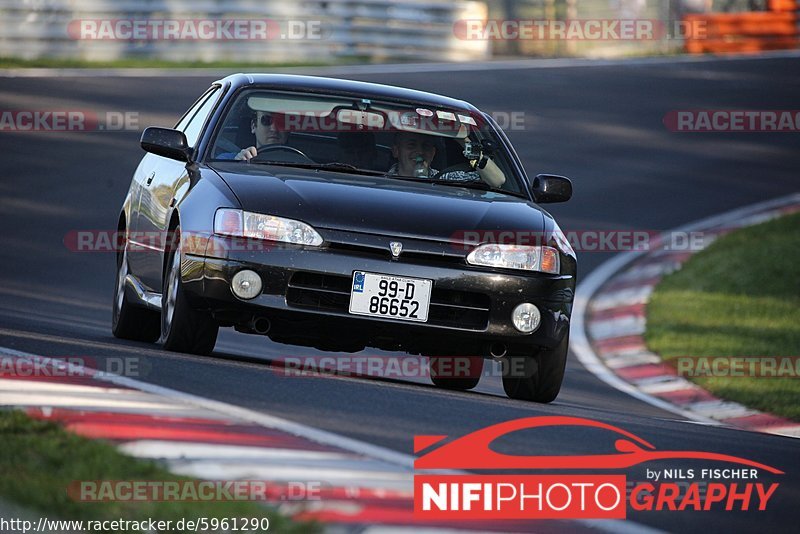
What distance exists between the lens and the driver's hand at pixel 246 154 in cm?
812

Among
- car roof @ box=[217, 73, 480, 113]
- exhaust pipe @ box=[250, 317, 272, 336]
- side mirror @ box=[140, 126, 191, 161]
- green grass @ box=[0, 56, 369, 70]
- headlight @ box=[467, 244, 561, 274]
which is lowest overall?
exhaust pipe @ box=[250, 317, 272, 336]

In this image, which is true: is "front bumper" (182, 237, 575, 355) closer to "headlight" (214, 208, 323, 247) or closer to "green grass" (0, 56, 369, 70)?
"headlight" (214, 208, 323, 247)

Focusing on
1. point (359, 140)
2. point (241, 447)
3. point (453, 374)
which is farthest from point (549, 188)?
point (241, 447)

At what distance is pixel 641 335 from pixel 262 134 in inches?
211

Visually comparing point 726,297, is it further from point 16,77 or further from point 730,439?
point 16,77

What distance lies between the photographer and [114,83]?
21.8 meters

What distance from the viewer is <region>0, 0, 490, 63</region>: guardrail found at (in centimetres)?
2390

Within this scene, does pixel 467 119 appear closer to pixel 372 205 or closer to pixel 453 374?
pixel 453 374

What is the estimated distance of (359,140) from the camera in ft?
27.5

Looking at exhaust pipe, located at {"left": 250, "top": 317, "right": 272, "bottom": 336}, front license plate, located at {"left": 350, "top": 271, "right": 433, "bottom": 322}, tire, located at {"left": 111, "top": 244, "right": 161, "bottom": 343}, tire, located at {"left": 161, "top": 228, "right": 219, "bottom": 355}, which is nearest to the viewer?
front license plate, located at {"left": 350, "top": 271, "right": 433, "bottom": 322}

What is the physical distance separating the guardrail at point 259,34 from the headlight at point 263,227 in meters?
17.4

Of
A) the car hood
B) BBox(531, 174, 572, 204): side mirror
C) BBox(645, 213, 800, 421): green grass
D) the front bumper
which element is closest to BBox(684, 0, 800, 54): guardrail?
BBox(645, 213, 800, 421): green grass

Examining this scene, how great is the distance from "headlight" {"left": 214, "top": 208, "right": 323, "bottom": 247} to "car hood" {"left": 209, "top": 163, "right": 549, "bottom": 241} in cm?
3

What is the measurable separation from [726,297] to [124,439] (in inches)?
362
